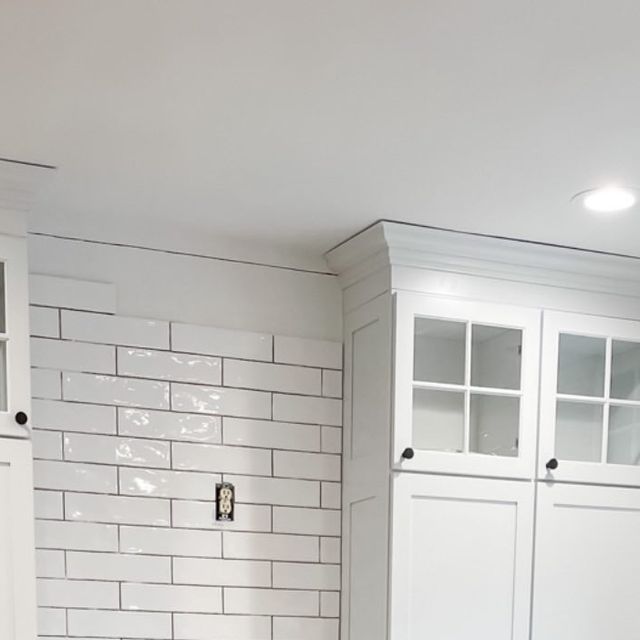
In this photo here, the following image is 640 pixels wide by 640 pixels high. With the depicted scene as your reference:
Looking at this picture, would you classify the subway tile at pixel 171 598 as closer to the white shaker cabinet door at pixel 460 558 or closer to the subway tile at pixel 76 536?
the subway tile at pixel 76 536

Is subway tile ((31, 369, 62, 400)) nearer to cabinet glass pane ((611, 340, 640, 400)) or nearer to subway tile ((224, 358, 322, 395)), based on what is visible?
subway tile ((224, 358, 322, 395))

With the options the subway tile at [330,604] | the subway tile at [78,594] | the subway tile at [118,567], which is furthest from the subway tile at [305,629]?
the subway tile at [78,594]

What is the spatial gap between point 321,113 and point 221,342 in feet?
3.37

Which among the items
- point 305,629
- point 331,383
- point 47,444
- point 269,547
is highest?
point 331,383

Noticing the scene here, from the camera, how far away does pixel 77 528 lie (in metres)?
2.54

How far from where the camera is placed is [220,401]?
2.75 meters

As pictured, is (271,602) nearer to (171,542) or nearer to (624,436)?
(171,542)

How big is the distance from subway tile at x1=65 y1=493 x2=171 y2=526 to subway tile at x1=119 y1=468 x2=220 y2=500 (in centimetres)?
2

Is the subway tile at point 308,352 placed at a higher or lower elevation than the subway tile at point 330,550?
higher

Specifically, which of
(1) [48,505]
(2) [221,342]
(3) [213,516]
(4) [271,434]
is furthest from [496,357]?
(1) [48,505]

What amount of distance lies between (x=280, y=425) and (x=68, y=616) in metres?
0.77

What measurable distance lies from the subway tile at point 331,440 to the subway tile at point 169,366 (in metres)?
0.36

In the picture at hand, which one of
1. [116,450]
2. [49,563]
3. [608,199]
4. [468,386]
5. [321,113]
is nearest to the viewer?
[321,113]

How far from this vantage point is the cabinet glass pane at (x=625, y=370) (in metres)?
2.95
